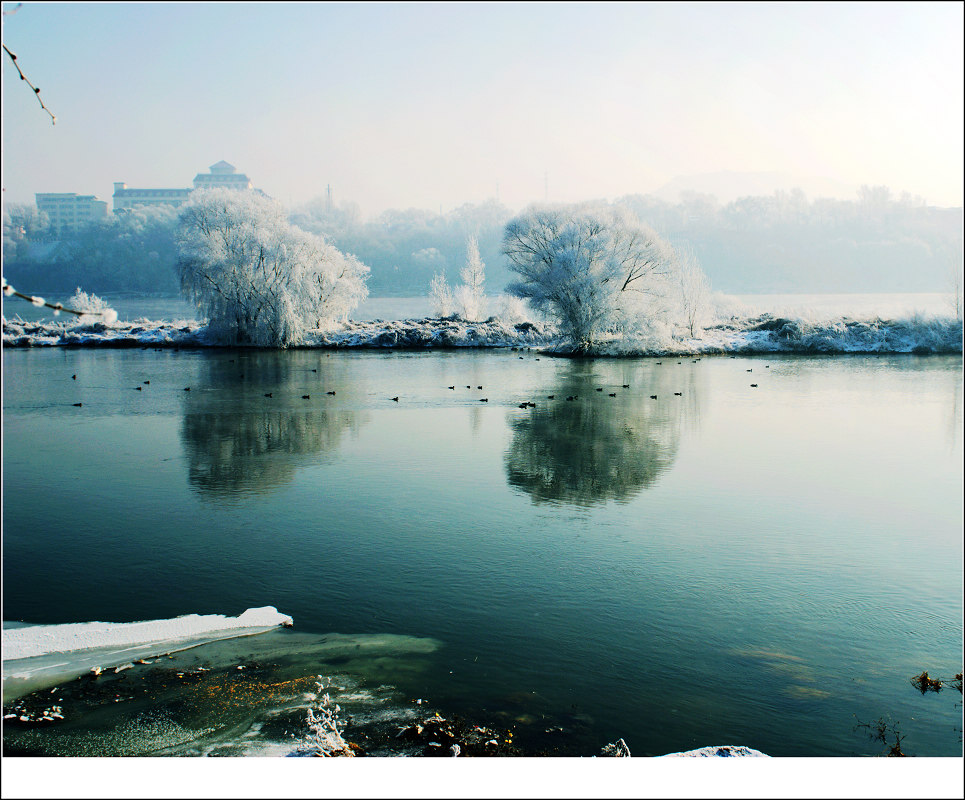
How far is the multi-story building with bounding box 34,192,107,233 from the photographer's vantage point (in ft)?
38.1

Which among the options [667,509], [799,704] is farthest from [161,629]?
[667,509]

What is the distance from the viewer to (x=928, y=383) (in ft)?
62.5

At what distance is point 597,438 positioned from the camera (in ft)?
41.8

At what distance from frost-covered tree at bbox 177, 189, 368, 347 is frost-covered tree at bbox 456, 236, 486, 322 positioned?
8.81m

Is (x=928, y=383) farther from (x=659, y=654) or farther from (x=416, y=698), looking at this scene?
(x=416, y=698)

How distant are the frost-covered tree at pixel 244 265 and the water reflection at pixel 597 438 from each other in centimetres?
1406

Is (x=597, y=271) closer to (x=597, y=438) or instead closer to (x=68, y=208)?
(x=597, y=438)

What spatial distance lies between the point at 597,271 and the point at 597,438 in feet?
52.1

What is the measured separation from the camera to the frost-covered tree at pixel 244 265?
29.5m

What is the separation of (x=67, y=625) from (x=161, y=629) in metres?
0.72

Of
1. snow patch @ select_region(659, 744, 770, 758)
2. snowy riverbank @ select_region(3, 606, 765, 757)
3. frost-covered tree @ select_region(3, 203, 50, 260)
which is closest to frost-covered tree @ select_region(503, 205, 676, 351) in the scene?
frost-covered tree @ select_region(3, 203, 50, 260)

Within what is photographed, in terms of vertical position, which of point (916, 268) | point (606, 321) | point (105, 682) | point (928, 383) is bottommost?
point (105, 682)

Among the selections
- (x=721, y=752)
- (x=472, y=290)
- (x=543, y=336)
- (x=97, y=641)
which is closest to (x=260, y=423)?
(x=97, y=641)

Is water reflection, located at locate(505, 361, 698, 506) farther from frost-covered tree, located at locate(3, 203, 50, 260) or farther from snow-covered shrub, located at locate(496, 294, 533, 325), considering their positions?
snow-covered shrub, located at locate(496, 294, 533, 325)
